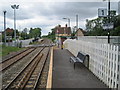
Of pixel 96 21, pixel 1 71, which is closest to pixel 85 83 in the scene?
pixel 1 71

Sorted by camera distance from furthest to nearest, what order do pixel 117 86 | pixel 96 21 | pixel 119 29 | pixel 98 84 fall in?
pixel 96 21
pixel 119 29
pixel 98 84
pixel 117 86

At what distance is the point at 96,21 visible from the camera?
66.6m

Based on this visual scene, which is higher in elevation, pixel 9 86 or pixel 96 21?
pixel 96 21

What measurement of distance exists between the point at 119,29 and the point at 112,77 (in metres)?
32.0

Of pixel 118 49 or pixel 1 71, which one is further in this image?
pixel 1 71

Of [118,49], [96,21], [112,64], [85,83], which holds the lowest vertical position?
[85,83]

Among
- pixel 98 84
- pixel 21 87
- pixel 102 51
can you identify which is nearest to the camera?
pixel 98 84

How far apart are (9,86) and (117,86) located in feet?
18.7

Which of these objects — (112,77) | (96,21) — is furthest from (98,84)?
(96,21)

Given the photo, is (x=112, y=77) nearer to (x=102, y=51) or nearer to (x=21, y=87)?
(x=102, y=51)

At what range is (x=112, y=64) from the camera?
6.31 meters

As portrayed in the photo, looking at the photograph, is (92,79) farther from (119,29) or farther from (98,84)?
(119,29)

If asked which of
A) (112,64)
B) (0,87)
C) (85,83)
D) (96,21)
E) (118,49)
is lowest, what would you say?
(0,87)

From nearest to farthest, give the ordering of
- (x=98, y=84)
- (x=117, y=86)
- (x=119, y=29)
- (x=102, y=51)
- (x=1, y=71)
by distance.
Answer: (x=117, y=86) < (x=98, y=84) < (x=102, y=51) < (x=1, y=71) < (x=119, y=29)
